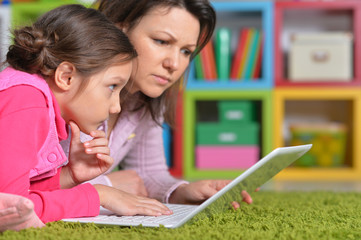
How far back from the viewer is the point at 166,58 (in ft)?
4.12

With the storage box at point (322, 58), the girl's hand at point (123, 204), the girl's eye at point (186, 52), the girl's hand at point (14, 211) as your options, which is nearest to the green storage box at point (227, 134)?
the storage box at point (322, 58)

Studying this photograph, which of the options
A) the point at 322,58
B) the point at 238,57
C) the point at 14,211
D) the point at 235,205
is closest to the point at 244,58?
the point at 238,57

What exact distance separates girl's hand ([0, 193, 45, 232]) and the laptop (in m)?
0.12

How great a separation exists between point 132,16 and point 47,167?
1.56ft

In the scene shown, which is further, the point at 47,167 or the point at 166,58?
the point at 166,58

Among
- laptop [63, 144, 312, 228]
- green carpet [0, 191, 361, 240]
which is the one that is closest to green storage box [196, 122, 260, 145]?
green carpet [0, 191, 361, 240]

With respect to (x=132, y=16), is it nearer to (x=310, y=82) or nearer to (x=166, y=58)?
(x=166, y=58)

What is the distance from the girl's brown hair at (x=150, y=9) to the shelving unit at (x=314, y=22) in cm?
121

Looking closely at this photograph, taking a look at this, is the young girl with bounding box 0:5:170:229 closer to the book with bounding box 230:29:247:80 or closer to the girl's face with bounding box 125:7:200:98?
the girl's face with bounding box 125:7:200:98

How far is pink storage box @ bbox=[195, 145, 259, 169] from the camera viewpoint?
2520 mm

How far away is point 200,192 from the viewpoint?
118 cm

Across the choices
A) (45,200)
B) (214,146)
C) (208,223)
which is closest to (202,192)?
(208,223)

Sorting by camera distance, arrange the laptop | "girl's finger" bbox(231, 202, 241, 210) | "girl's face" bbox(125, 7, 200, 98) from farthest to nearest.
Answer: "girl's face" bbox(125, 7, 200, 98)
"girl's finger" bbox(231, 202, 241, 210)
the laptop

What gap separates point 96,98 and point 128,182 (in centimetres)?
40
